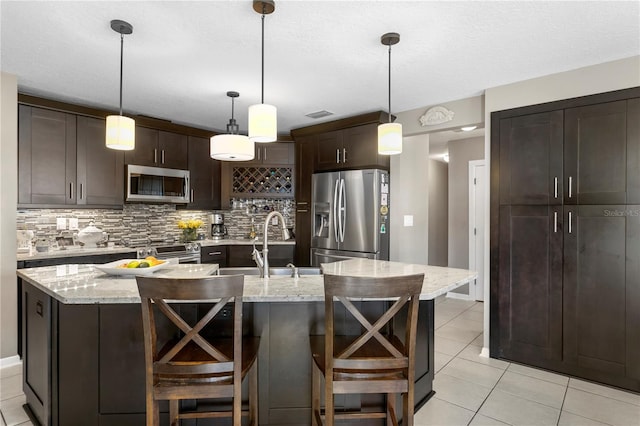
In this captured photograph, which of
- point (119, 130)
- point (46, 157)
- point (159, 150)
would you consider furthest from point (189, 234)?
point (119, 130)

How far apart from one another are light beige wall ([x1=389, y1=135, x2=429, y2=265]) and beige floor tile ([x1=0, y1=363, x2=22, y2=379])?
3.66 m

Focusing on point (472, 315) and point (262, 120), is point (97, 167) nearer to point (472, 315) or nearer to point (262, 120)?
point (262, 120)

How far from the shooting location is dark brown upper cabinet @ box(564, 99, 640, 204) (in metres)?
2.63

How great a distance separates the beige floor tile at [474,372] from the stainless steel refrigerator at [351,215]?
135 cm

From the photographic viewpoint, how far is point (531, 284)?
306 centimetres

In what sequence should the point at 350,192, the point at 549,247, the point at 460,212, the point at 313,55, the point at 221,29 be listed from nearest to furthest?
the point at 221,29
the point at 313,55
the point at 549,247
the point at 350,192
the point at 460,212

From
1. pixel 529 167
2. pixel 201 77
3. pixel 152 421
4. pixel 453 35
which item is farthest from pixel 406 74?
pixel 152 421

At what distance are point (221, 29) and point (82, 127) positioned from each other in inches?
96.6

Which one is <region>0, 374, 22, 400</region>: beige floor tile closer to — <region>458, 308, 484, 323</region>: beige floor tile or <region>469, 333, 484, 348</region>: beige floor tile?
<region>469, 333, 484, 348</region>: beige floor tile

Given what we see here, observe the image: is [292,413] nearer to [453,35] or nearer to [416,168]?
[453,35]

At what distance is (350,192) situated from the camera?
13.6 ft

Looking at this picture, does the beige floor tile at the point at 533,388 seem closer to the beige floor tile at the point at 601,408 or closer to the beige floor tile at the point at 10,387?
the beige floor tile at the point at 601,408

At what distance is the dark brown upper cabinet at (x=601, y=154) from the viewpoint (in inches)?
104

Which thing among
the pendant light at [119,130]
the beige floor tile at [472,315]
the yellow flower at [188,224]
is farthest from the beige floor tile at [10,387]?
the beige floor tile at [472,315]
